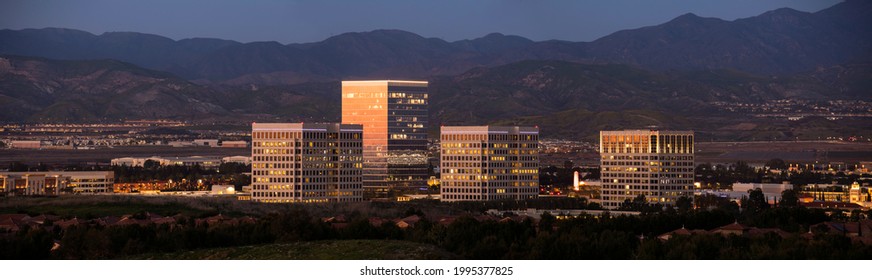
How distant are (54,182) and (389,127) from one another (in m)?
56.2

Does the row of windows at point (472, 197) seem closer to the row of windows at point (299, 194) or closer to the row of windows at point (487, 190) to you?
the row of windows at point (487, 190)

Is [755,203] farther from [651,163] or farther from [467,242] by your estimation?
[467,242]

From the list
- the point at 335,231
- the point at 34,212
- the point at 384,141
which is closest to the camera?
the point at 335,231

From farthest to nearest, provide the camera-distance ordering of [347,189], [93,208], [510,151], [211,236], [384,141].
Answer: [384,141] → [510,151] → [347,189] → [93,208] → [211,236]

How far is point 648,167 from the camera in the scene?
15100 cm

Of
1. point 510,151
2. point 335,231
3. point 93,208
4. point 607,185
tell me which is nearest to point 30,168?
point 510,151

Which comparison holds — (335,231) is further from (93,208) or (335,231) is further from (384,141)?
(384,141)

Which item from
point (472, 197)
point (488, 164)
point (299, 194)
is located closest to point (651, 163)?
point (488, 164)

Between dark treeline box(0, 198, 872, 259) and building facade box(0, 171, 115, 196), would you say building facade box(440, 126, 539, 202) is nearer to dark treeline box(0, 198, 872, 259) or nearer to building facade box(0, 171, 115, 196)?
building facade box(0, 171, 115, 196)

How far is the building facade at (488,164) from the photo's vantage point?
154625 mm

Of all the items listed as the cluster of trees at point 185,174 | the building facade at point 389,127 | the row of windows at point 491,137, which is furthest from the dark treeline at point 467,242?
the building facade at point 389,127

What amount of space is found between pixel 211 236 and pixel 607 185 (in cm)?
10143

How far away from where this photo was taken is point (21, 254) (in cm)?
4697

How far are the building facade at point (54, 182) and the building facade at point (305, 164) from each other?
19.8m
